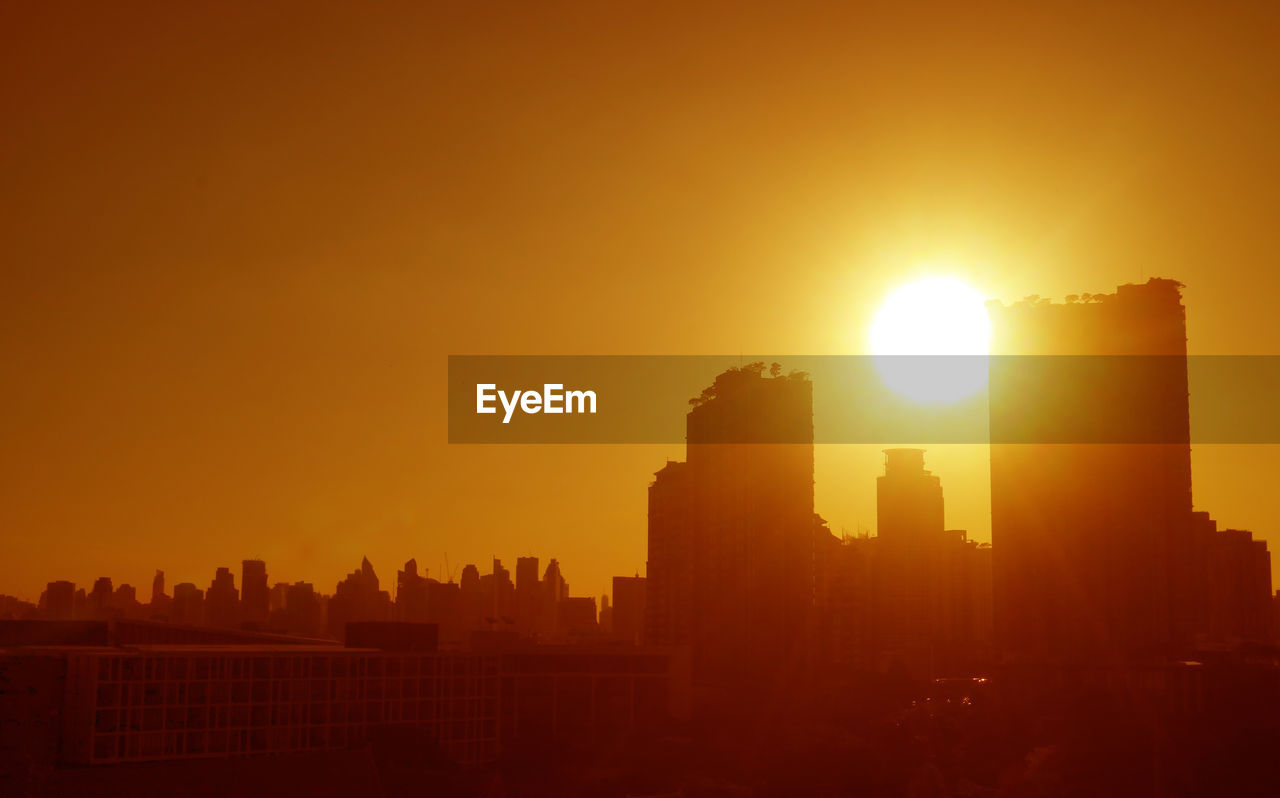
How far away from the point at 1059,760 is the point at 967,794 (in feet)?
25.8

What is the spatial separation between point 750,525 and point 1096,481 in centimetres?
2847

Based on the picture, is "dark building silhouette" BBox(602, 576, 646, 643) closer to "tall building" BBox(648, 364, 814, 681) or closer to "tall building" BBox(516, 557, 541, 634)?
"tall building" BBox(516, 557, 541, 634)

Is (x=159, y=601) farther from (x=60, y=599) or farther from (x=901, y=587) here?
(x=901, y=587)

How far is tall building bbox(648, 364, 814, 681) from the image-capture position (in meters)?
105

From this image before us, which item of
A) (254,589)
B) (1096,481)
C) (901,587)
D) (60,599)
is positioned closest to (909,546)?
(901,587)

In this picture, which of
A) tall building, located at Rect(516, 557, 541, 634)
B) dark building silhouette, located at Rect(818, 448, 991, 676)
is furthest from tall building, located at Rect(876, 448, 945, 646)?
tall building, located at Rect(516, 557, 541, 634)

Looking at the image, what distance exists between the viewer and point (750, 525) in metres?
107

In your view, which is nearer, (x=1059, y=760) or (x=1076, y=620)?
(x=1059, y=760)

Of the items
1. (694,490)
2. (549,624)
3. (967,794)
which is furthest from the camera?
(549,624)

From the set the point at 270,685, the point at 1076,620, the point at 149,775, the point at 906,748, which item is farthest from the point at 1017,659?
the point at 149,775

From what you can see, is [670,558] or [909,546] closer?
[670,558]

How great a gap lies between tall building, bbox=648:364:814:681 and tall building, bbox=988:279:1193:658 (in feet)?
58.2

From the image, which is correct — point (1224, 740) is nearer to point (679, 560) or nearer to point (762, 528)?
point (762, 528)

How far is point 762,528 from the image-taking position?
106250 mm
